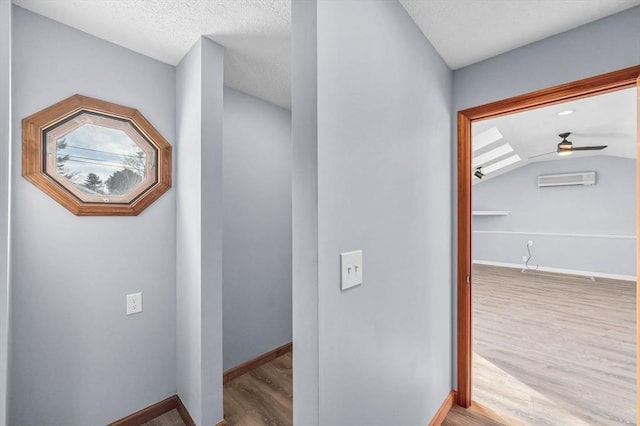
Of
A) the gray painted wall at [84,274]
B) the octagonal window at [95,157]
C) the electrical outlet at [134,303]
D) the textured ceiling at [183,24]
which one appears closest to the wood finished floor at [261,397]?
the gray painted wall at [84,274]

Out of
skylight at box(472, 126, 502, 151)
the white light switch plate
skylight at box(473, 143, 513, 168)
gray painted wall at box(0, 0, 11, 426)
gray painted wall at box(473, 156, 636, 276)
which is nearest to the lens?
gray painted wall at box(0, 0, 11, 426)

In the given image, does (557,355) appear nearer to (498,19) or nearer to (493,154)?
(498,19)

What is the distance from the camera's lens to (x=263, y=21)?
1.44 meters

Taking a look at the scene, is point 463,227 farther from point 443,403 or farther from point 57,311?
point 57,311

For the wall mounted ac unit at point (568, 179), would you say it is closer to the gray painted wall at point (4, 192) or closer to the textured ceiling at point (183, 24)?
the textured ceiling at point (183, 24)

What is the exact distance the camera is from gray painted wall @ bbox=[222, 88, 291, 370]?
2.21 m

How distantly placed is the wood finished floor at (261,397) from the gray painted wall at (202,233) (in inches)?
9.3

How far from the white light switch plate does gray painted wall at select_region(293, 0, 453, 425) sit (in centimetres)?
3

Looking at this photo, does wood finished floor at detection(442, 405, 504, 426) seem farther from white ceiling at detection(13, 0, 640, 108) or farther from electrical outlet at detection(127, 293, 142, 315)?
white ceiling at detection(13, 0, 640, 108)

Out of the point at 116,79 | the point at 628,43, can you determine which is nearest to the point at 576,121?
the point at 628,43

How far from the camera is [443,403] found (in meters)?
1.78

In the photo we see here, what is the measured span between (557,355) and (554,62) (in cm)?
255

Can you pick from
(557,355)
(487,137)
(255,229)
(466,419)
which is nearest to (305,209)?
(255,229)

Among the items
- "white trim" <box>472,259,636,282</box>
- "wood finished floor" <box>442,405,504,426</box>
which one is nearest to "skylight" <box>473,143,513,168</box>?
"white trim" <box>472,259,636,282</box>
